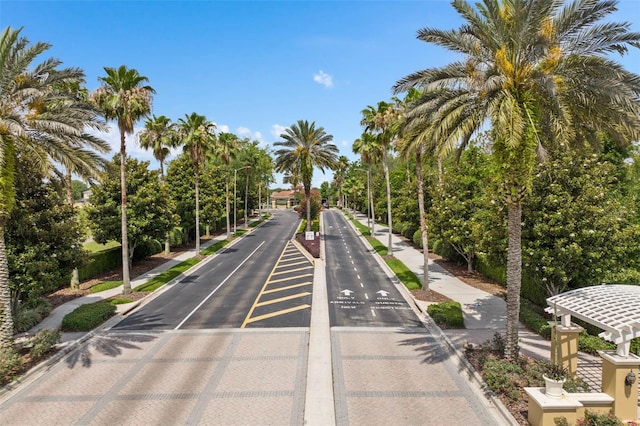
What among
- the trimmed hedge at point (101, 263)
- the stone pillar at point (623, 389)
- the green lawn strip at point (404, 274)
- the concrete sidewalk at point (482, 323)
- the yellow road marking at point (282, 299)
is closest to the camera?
the stone pillar at point (623, 389)

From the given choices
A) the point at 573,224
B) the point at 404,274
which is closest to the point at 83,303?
the point at 404,274

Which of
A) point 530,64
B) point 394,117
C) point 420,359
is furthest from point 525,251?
point 394,117

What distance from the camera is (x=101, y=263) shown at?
1248 inches

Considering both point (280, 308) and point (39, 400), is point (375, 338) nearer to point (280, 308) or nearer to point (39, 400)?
point (280, 308)

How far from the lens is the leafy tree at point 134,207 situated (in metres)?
30.4

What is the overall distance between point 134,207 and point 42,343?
55.4ft

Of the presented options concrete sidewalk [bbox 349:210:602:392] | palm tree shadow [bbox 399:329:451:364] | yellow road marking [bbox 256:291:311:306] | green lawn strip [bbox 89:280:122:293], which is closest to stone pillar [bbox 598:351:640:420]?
concrete sidewalk [bbox 349:210:602:392]

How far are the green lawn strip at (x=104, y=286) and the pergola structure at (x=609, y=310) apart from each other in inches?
1034

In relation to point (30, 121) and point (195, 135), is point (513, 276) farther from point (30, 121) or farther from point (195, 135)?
point (195, 135)

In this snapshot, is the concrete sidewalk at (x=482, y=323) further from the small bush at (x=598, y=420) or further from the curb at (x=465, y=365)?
the small bush at (x=598, y=420)

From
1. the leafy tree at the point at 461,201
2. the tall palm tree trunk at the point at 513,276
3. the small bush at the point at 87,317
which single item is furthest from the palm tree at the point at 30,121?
the leafy tree at the point at 461,201

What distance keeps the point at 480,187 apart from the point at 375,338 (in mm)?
18679

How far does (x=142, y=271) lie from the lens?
109 ft

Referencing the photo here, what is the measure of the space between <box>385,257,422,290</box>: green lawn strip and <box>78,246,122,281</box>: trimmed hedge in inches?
906
